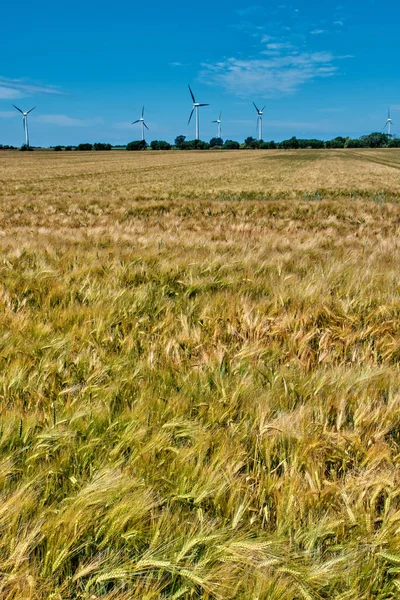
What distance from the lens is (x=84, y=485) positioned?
132 centimetres

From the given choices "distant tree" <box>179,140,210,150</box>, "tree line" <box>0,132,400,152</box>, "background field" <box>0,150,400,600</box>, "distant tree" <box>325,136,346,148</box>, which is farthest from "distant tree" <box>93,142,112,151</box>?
"background field" <box>0,150,400,600</box>

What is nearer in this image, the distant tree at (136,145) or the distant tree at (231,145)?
the distant tree at (136,145)

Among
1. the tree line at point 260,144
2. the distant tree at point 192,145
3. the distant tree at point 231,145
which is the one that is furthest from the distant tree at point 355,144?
the distant tree at point 192,145

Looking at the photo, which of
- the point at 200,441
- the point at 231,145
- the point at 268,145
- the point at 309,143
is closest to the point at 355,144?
the point at 309,143

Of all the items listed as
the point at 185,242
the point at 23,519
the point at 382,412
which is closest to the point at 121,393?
the point at 23,519

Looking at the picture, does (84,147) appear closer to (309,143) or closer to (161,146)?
(161,146)

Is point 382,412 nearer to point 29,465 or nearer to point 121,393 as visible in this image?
point 121,393

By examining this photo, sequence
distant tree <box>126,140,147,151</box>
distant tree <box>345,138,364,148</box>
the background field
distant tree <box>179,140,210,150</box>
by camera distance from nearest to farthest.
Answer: the background field, distant tree <box>126,140,147,151</box>, distant tree <box>179,140,210,150</box>, distant tree <box>345,138,364,148</box>

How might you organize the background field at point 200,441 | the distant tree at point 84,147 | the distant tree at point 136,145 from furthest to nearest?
the distant tree at point 136,145, the distant tree at point 84,147, the background field at point 200,441

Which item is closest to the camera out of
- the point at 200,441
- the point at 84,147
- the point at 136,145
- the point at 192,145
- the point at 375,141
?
the point at 200,441

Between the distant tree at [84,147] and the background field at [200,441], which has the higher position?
the distant tree at [84,147]

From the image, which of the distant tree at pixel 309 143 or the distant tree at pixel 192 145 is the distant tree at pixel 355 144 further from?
the distant tree at pixel 192 145

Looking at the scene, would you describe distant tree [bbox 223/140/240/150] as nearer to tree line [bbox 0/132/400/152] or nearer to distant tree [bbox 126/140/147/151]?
tree line [bbox 0/132/400/152]

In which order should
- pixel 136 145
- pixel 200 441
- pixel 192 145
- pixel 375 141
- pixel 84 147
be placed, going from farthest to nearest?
1. pixel 375 141
2. pixel 192 145
3. pixel 136 145
4. pixel 84 147
5. pixel 200 441
